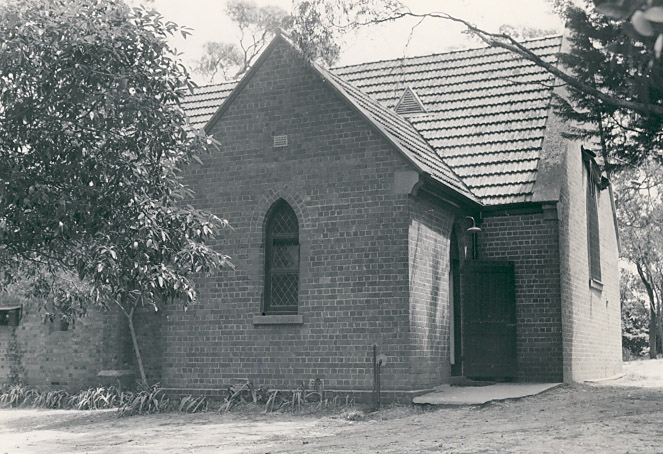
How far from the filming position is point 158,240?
377 inches

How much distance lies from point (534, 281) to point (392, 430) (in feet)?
19.7

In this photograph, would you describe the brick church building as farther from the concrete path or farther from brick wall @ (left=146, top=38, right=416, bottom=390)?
the concrete path

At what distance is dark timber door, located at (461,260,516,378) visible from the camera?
15.6m

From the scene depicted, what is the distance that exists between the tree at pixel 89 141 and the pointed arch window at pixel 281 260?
5.13m

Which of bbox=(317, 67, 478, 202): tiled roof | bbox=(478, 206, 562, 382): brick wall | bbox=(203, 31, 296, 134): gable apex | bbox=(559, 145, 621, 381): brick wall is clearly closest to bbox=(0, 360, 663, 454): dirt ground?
bbox=(478, 206, 562, 382): brick wall

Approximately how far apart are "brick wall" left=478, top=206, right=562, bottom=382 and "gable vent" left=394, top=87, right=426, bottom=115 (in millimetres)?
4310

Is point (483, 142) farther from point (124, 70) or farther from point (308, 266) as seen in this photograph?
point (124, 70)

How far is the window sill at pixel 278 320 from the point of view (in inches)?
569

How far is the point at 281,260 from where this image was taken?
15.2 m

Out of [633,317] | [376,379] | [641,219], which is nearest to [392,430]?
[376,379]

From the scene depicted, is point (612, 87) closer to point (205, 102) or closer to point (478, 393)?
point (478, 393)

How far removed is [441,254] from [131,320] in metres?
6.38

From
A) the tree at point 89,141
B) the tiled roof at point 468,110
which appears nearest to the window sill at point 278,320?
the tiled roof at point 468,110

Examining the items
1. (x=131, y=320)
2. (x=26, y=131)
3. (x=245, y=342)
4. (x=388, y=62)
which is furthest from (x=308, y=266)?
(x=388, y=62)
